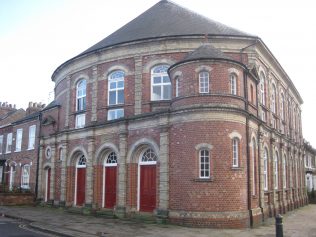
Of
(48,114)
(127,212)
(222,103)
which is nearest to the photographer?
(222,103)

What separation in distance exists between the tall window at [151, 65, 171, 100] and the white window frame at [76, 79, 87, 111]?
547 centimetres

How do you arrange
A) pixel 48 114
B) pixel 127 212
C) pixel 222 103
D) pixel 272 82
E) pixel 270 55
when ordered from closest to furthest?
pixel 222 103, pixel 127 212, pixel 270 55, pixel 272 82, pixel 48 114

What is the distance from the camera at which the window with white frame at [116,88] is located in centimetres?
2141

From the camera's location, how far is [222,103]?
16.2 metres

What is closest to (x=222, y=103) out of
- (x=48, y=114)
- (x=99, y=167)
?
(x=99, y=167)

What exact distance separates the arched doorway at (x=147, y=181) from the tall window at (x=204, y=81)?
4.19m

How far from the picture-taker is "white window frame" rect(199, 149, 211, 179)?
1577 cm

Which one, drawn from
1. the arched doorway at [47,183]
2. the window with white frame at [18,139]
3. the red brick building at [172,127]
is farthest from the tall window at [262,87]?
the window with white frame at [18,139]

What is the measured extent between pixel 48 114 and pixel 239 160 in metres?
16.5

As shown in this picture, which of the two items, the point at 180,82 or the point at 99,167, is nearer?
the point at 180,82

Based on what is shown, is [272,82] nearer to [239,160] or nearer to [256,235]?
[239,160]

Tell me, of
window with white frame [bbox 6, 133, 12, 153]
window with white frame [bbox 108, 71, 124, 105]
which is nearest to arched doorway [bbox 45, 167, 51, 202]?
window with white frame [bbox 108, 71, 124, 105]

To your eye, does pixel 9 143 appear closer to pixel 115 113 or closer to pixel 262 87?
pixel 115 113

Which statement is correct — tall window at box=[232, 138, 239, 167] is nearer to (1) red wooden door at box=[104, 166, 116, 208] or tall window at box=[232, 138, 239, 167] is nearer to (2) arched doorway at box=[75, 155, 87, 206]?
(1) red wooden door at box=[104, 166, 116, 208]
